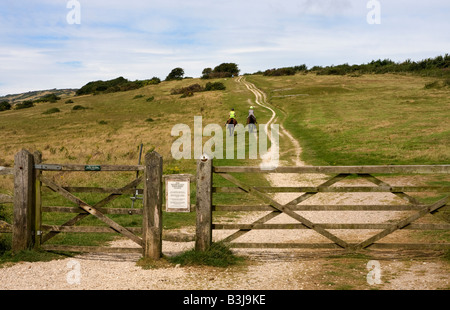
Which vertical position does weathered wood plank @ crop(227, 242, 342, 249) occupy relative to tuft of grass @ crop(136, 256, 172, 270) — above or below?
above

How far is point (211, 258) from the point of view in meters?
8.93

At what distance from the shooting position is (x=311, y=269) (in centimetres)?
853

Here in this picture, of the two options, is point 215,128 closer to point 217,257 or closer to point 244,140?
point 244,140

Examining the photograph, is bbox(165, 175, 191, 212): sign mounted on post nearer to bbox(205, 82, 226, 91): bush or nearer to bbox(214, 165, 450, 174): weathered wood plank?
bbox(214, 165, 450, 174): weathered wood plank

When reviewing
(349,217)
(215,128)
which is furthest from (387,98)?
(349,217)

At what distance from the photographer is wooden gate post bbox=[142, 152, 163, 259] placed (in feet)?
29.2

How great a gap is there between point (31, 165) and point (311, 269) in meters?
5.77

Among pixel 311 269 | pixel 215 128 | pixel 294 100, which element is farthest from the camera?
pixel 294 100

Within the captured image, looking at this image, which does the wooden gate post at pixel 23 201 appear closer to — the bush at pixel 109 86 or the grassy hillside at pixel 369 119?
the grassy hillside at pixel 369 119

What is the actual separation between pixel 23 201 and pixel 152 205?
104 inches

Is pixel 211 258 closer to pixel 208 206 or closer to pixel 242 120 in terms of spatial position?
pixel 208 206

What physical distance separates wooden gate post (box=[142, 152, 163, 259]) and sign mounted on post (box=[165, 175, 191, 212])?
20 cm

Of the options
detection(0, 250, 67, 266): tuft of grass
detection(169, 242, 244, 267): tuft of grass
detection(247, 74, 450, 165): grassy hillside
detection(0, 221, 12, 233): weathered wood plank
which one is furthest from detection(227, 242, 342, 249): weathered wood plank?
detection(247, 74, 450, 165): grassy hillside

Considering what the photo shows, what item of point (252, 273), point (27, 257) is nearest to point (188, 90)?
point (27, 257)
